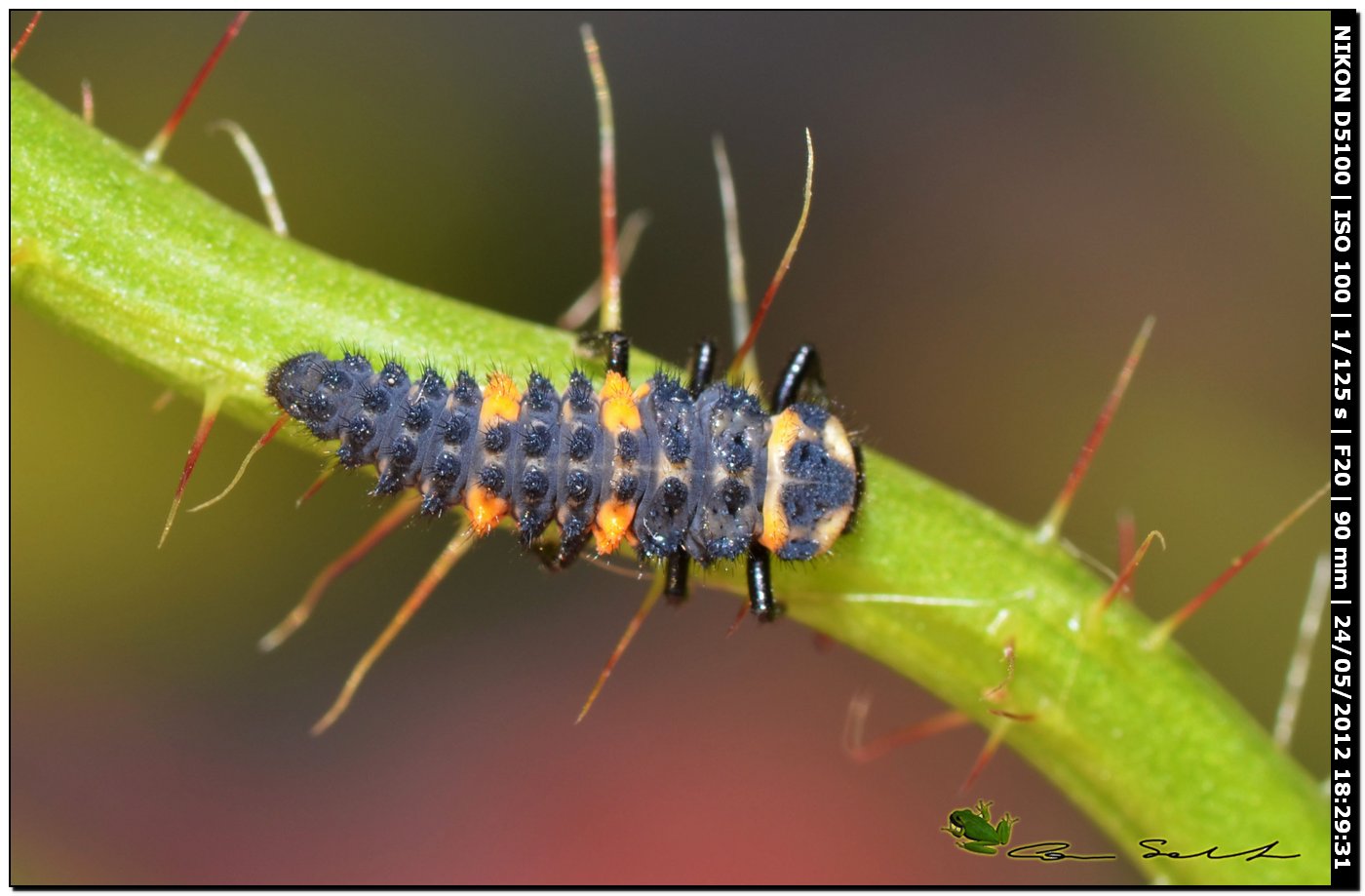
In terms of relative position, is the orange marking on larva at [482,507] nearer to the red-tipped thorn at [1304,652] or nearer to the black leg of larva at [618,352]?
the black leg of larva at [618,352]

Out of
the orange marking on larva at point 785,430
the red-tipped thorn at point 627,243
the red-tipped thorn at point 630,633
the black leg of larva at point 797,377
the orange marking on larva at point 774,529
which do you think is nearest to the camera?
the red-tipped thorn at point 630,633

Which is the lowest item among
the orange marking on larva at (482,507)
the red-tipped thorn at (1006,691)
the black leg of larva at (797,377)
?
the orange marking on larva at (482,507)

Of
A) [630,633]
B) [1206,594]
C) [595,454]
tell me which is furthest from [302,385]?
[1206,594]

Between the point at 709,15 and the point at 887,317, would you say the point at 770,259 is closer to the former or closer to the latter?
the point at 887,317

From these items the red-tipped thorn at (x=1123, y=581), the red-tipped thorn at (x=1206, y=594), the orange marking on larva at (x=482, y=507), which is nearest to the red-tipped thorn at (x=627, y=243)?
the orange marking on larva at (x=482, y=507)

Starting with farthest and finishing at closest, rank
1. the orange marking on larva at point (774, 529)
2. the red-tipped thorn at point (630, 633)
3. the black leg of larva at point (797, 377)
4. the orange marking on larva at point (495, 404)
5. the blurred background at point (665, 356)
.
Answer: the blurred background at point (665, 356), the black leg of larva at point (797, 377), the orange marking on larva at point (774, 529), the orange marking on larva at point (495, 404), the red-tipped thorn at point (630, 633)
